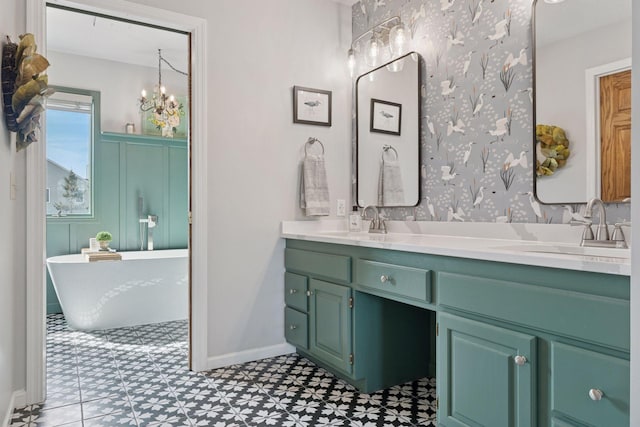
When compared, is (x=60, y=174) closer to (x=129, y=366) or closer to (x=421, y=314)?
(x=129, y=366)

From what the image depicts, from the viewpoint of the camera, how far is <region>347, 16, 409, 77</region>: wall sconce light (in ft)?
8.84

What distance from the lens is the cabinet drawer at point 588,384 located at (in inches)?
45.8

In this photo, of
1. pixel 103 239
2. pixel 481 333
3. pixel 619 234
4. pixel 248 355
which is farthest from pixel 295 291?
pixel 103 239

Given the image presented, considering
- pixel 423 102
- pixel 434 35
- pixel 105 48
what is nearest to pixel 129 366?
pixel 423 102

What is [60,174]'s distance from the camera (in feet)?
13.9

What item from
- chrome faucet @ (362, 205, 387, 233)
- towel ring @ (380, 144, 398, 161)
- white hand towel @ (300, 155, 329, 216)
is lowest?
chrome faucet @ (362, 205, 387, 233)

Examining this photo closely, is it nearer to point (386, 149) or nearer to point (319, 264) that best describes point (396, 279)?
point (319, 264)

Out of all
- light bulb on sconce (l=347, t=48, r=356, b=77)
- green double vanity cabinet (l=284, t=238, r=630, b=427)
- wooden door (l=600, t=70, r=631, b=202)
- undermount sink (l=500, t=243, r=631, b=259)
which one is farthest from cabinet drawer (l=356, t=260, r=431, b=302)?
light bulb on sconce (l=347, t=48, r=356, b=77)

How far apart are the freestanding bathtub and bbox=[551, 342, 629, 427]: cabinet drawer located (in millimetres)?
3181

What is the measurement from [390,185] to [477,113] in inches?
30.3

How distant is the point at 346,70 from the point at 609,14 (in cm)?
174

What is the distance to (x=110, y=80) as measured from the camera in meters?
4.45

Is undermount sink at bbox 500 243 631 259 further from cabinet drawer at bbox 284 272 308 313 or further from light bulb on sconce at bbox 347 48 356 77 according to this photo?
light bulb on sconce at bbox 347 48 356 77

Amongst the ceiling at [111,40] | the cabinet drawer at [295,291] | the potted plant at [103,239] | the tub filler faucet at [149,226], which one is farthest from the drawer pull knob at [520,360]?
the tub filler faucet at [149,226]
